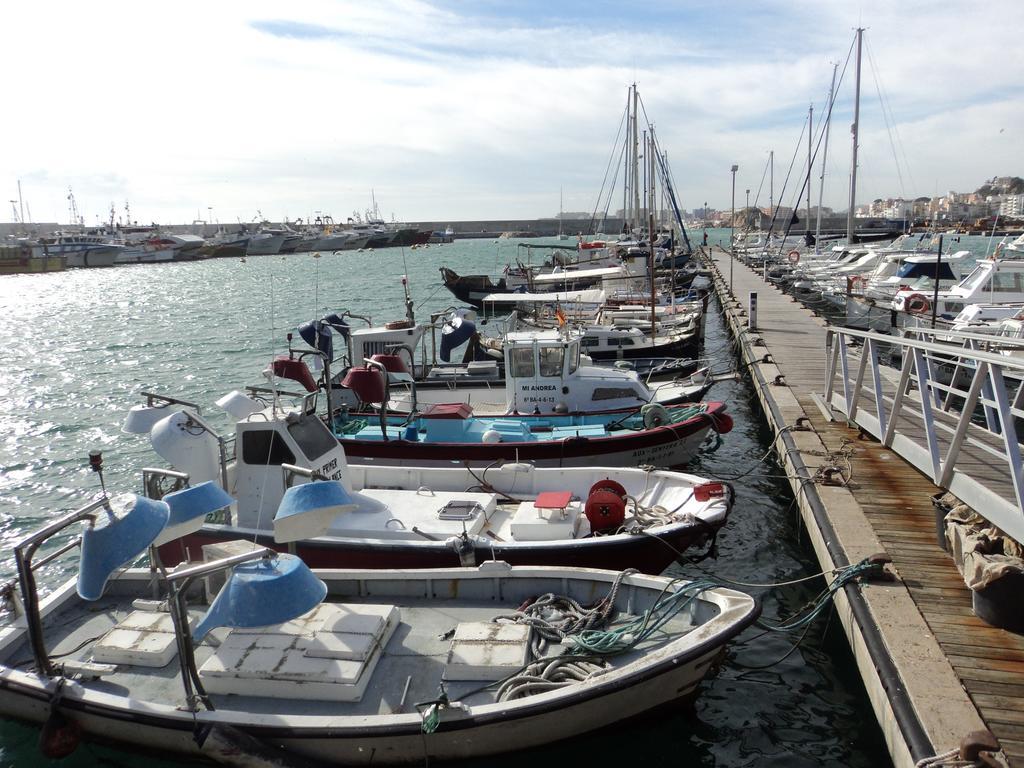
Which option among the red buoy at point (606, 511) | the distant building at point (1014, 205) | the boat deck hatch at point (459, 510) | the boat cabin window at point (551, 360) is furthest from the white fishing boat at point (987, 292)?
the distant building at point (1014, 205)

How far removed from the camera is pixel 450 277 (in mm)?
46281

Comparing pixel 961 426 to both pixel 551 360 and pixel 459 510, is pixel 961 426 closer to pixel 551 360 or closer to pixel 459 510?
pixel 459 510

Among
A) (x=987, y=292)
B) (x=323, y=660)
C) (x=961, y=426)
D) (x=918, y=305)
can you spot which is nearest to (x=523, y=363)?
(x=961, y=426)

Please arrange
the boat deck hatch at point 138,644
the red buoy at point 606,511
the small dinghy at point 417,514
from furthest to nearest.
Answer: the red buoy at point 606,511, the small dinghy at point 417,514, the boat deck hatch at point 138,644

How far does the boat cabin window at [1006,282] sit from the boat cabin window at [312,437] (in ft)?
78.6

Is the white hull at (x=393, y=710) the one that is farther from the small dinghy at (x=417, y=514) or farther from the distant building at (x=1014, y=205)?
the distant building at (x=1014, y=205)

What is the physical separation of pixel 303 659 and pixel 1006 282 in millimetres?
26361

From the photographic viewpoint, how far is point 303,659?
6.53 metres

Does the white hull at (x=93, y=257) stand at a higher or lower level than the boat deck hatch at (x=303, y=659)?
higher

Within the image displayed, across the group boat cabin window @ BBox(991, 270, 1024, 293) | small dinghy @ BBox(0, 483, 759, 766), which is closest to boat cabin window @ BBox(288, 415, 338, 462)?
small dinghy @ BBox(0, 483, 759, 766)

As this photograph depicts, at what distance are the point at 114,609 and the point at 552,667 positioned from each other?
5.21 metres

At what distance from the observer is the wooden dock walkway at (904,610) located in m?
5.51

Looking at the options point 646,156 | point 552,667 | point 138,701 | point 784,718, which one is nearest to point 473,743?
point 552,667

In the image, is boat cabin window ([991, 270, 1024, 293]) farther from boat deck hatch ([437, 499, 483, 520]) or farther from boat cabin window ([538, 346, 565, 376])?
boat deck hatch ([437, 499, 483, 520])
